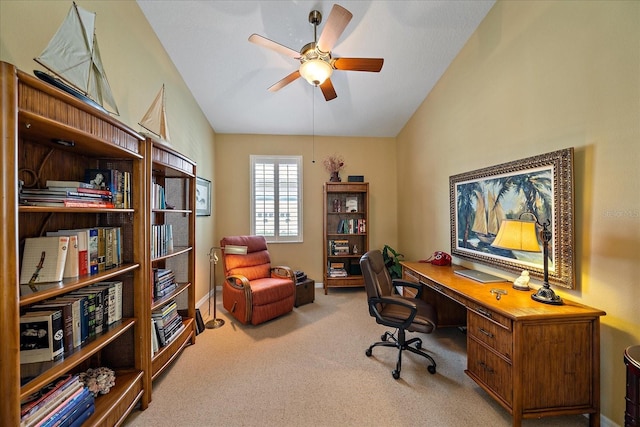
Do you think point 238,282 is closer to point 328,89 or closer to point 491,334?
point 328,89

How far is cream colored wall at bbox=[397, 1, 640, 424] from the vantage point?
1.43 metres

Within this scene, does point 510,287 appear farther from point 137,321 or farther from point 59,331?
point 59,331

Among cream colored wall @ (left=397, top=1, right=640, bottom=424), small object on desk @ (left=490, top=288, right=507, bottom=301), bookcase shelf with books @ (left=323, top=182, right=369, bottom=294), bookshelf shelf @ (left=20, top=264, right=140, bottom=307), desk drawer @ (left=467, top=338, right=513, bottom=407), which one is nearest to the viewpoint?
bookshelf shelf @ (left=20, top=264, right=140, bottom=307)

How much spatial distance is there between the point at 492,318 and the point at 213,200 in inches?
157

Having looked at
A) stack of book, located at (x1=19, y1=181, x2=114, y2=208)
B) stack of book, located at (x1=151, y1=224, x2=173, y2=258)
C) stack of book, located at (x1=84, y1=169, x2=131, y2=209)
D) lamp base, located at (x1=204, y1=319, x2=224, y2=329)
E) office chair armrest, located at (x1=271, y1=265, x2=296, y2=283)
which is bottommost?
lamp base, located at (x1=204, y1=319, x2=224, y2=329)

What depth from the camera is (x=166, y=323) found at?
217 cm

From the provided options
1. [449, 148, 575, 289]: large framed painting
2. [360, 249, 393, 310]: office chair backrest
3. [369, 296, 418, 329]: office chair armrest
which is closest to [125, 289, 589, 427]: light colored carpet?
[369, 296, 418, 329]: office chair armrest

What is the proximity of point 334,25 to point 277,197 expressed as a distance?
2987mm

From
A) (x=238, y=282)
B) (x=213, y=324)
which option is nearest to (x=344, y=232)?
(x=238, y=282)

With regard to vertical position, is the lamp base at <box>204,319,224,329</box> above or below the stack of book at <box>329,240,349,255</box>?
below

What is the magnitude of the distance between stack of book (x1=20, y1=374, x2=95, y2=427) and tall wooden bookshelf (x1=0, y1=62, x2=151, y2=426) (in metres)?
0.09

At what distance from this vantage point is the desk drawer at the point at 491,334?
1.54 meters

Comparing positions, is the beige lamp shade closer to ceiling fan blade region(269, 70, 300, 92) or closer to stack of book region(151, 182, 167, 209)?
ceiling fan blade region(269, 70, 300, 92)

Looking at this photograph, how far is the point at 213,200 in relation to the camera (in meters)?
4.13
